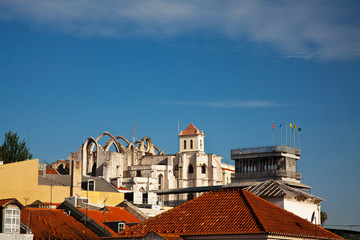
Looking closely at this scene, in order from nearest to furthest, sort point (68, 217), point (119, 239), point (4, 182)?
point (119, 239), point (68, 217), point (4, 182)

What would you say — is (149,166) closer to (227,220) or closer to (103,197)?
(103,197)

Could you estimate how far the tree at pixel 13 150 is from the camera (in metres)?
99.6

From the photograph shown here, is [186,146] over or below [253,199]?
over

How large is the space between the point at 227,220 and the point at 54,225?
14.7 m

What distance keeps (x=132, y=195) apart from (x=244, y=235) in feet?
161

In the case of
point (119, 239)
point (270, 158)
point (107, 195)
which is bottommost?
point (119, 239)

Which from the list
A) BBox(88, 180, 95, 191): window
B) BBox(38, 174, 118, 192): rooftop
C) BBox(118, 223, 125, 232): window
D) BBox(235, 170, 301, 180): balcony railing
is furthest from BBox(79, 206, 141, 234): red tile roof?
BBox(235, 170, 301, 180): balcony railing

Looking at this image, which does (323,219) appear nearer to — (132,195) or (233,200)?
(132,195)

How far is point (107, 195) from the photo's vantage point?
72.4 meters

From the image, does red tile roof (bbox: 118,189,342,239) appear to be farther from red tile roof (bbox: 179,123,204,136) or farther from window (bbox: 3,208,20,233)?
red tile roof (bbox: 179,123,204,136)

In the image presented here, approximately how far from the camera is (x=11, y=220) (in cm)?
3359

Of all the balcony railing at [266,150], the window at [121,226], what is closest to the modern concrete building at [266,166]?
the balcony railing at [266,150]

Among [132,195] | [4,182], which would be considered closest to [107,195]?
[132,195]

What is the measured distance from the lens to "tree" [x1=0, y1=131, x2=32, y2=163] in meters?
99.6
